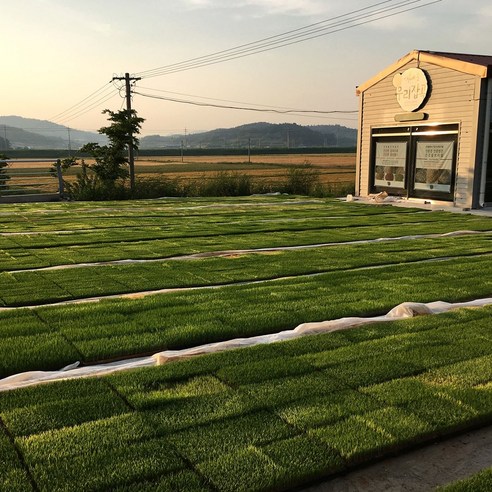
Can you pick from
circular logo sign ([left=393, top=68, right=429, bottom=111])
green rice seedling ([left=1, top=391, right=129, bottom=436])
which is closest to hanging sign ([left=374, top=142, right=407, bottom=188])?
circular logo sign ([left=393, top=68, right=429, bottom=111])

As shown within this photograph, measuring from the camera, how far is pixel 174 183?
21.1 meters

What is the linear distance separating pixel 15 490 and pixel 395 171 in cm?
1667

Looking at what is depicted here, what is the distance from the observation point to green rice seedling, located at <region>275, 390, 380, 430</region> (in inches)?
121

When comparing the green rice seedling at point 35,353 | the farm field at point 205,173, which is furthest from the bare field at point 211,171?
the green rice seedling at point 35,353

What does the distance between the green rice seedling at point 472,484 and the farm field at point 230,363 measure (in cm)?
36

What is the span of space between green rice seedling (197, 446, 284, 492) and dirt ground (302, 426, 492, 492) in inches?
7.3

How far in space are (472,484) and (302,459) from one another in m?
0.81

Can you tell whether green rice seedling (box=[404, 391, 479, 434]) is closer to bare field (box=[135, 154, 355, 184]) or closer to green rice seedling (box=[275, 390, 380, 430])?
green rice seedling (box=[275, 390, 380, 430])

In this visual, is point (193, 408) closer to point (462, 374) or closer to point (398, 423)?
point (398, 423)

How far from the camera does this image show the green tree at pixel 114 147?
20.3 m

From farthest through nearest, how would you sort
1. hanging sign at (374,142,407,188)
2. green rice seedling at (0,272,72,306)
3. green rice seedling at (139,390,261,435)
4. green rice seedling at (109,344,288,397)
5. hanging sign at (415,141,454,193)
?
1. hanging sign at (374,142,407,188)
2. hanging sign at (415,141,454,193)
3. green rice seedling at (0,272,72,306)
4. green rice seedling at (109,344,288,397)
5. green rice seedling at (139,390,261,435)

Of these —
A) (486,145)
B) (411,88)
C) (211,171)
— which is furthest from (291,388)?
(211,171)

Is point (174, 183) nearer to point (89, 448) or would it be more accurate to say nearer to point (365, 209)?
point (365, 209)

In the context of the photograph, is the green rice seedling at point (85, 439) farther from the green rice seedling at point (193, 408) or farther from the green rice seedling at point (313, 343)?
the green rice seedling at point (313, 343)
